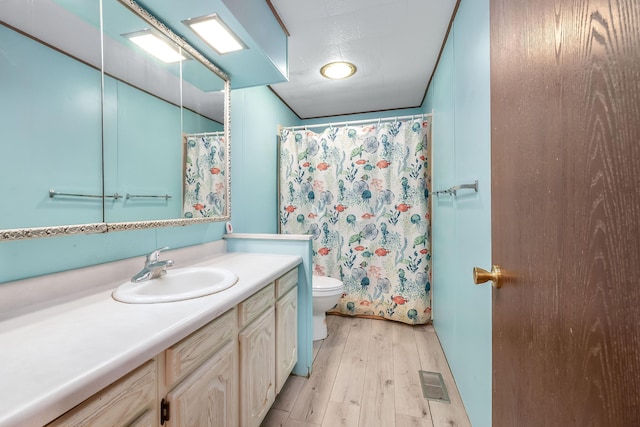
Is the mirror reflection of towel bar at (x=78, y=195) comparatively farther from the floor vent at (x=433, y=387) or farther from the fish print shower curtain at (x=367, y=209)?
the floor vent at (x=433, y=387)

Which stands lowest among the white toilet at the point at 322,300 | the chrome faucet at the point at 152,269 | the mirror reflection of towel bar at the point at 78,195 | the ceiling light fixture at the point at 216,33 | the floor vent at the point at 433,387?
the floor vent at the point at 433,387

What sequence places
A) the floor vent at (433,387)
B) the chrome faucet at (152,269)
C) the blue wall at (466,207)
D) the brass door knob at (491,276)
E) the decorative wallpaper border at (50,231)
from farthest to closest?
the floor vent at (433,387) → the blue wall at (466,207) → the chrome faucet at (152,269) → the decorative wallpaper border at (50,231) → the brass door knob at (491,276)

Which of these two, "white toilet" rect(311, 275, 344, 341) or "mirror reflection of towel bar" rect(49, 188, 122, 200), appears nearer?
"mirror reflection of towel bar" rect(49, 188, 122, 200)

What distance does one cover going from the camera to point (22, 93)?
0.77 metres

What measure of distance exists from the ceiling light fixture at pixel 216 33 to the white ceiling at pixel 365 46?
394 mm

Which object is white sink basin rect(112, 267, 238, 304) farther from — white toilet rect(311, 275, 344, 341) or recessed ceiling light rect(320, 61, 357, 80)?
recessed ceiling light rect(320, 61, 357, 80)

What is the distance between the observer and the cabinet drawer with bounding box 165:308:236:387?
2.33ft

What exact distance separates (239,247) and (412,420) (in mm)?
1406

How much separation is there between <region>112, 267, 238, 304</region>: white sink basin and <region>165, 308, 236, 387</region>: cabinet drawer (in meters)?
0.12

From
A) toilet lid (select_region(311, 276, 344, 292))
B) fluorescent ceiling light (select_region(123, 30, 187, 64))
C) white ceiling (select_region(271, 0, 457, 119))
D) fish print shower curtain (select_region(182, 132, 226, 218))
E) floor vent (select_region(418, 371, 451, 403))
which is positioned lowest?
floor vent (select_region(418, 371, 451, 403))

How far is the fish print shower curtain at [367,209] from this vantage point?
7.87 ft

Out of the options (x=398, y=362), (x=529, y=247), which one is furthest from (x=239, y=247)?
(x=529, y=247)

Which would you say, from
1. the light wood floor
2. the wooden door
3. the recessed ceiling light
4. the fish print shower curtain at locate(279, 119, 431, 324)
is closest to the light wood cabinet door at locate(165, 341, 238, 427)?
the light wood floor

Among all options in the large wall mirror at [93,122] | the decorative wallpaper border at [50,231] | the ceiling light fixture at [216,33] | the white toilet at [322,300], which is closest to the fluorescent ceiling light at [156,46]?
the large wall mirror at [93,122]
